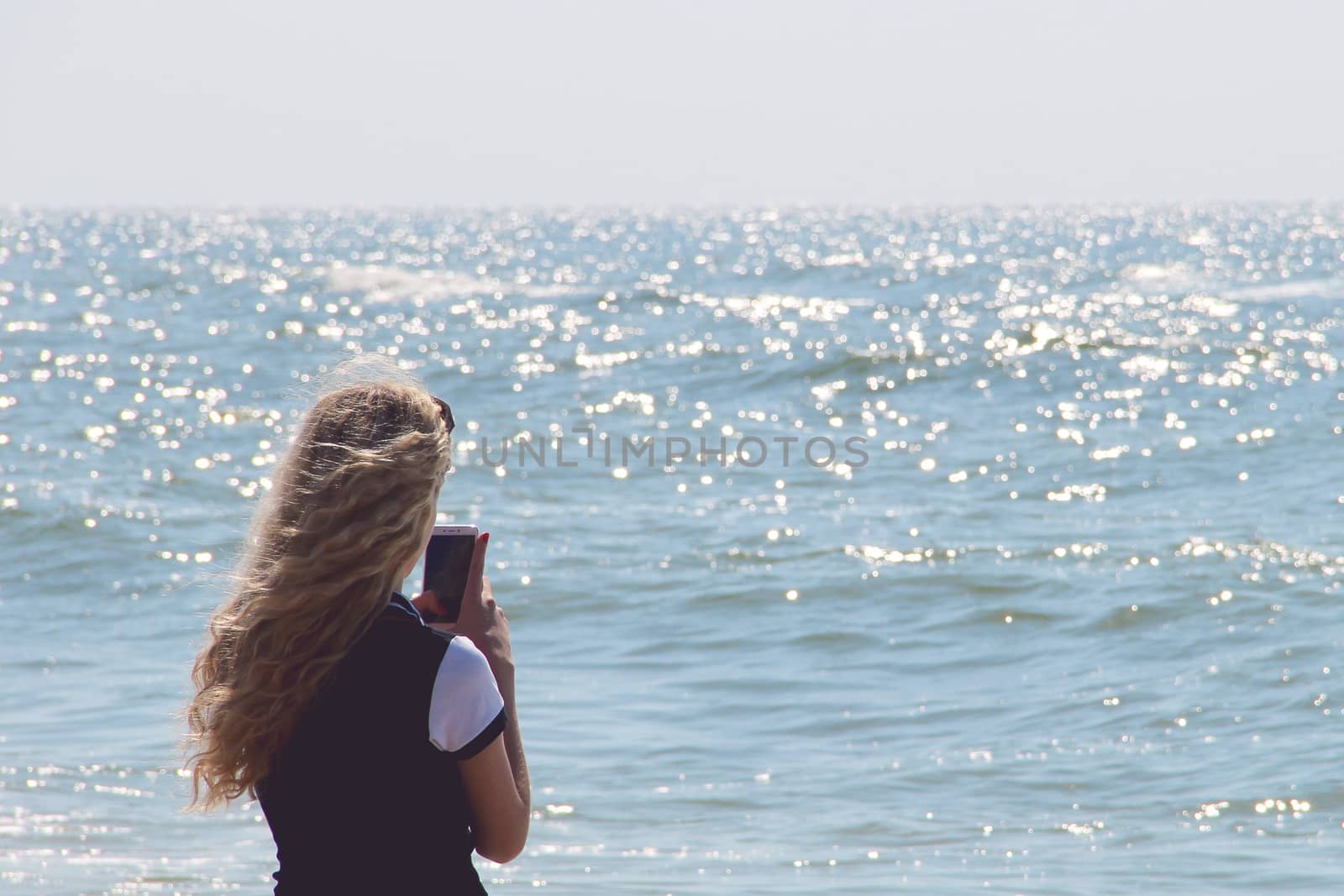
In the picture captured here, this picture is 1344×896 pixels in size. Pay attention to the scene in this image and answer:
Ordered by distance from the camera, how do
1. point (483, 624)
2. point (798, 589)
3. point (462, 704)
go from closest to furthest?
point (462, 704) → point (483, 624) → point (798, 589)

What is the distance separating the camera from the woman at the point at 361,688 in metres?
2.18

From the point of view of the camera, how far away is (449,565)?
8.04 ft

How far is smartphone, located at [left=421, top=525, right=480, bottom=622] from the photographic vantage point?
8.00ft

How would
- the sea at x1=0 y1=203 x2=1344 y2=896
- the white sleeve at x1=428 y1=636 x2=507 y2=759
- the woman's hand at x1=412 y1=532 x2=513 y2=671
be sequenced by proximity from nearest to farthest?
1. the white sleeve at x1=428 y1=636 x2=507 y2=759
2. the woman's hand at x1=412 y1=532 x2=513 y2=671
3. the sea at x1=0 y1=203 x2=1344 y2=896

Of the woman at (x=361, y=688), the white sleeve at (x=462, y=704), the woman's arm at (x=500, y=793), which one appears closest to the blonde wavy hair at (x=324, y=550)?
the woman at (x=361, y=688)

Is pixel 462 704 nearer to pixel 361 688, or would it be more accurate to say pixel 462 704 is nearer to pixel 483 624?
pixel 361 688

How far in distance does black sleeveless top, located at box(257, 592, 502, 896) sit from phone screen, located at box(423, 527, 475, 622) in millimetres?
173

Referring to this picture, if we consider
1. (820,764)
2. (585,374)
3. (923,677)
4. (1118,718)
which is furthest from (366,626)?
(585,374)

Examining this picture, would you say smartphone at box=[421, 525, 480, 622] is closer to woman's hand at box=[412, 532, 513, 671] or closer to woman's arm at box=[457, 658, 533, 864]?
woman's hand at box=[412, 532, 513, 671]

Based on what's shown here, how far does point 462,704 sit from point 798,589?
872cm

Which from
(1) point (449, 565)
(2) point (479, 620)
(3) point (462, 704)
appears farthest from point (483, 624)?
(3) point (462, 704)

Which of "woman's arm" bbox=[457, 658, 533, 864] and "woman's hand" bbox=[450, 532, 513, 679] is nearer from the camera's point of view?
"woman's arm" bbox=[457, 658, 533, 864]

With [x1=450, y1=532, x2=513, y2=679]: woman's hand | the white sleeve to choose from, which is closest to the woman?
the white sleeve

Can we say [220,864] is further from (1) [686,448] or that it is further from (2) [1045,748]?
(1) [686,448]
